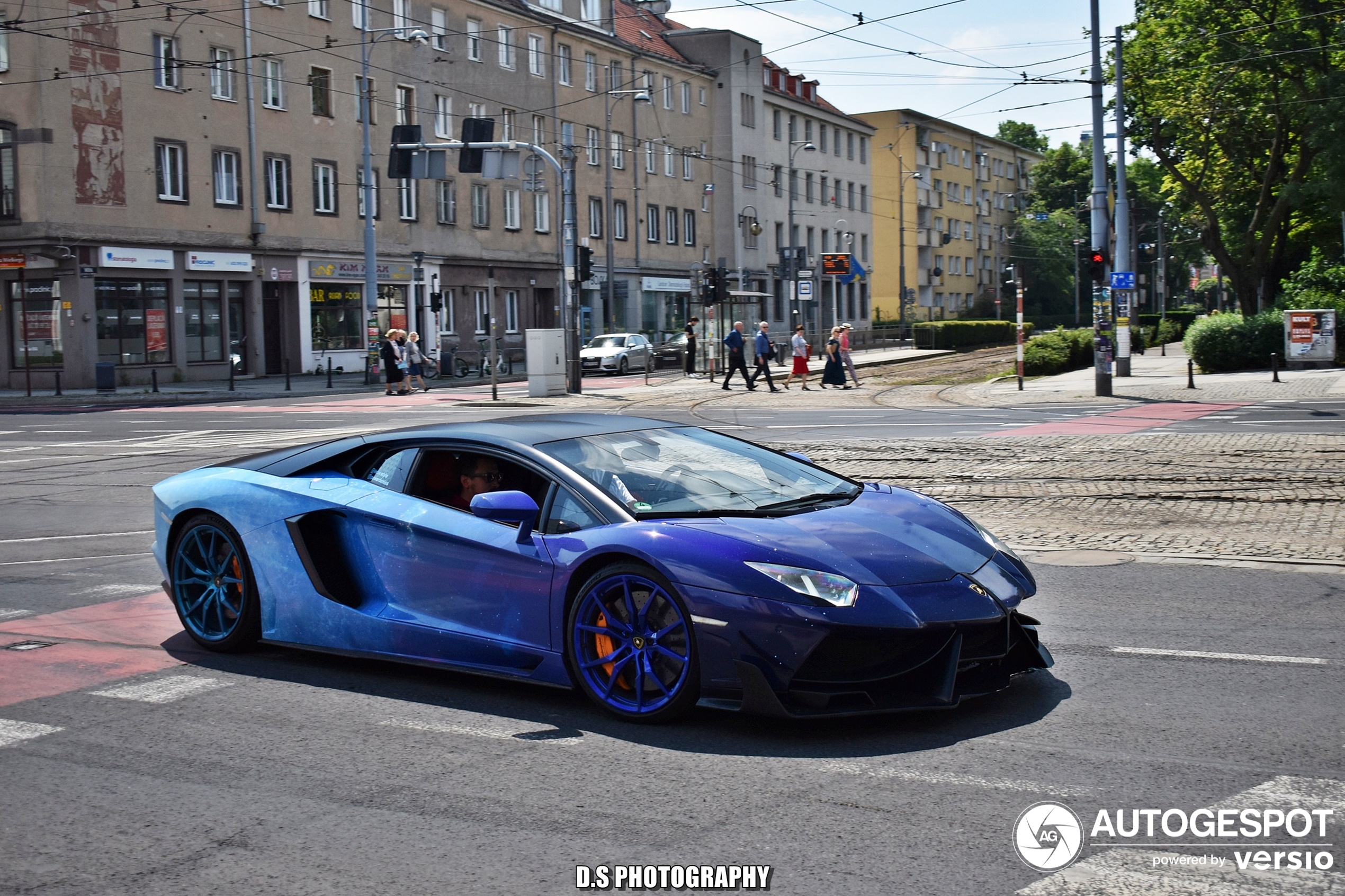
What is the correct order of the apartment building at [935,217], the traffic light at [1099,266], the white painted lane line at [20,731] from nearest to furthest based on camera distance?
the white painted lane line at [20,731]
the traffic light at [1099,266]
the apartment building at [935,217]

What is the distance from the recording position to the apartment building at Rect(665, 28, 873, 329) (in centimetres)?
7475

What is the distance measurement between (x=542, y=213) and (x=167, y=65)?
20870 millimetres

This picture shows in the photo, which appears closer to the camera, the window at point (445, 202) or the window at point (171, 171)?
the window at point (171, 171)

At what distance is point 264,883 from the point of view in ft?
12.8

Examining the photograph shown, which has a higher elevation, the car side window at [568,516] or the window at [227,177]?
the window at [227,177]

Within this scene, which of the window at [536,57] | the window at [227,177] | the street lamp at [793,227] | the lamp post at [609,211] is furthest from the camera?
the lamp post at [609,211]

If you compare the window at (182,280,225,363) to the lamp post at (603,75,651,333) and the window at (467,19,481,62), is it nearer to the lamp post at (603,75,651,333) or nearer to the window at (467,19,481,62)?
the window at (467,19,481,62)

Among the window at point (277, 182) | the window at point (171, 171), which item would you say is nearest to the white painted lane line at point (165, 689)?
the window at point (171, 171)

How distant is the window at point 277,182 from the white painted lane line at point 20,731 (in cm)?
4202

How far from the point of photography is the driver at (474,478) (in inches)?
244

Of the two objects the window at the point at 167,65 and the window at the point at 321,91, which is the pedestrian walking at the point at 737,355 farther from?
the window at the point at 321,91

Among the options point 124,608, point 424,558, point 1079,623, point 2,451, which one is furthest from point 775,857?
point 2,451

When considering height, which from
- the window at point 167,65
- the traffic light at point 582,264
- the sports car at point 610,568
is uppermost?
the window at point 167,65

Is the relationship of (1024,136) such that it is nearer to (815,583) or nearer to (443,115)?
(443,115)
